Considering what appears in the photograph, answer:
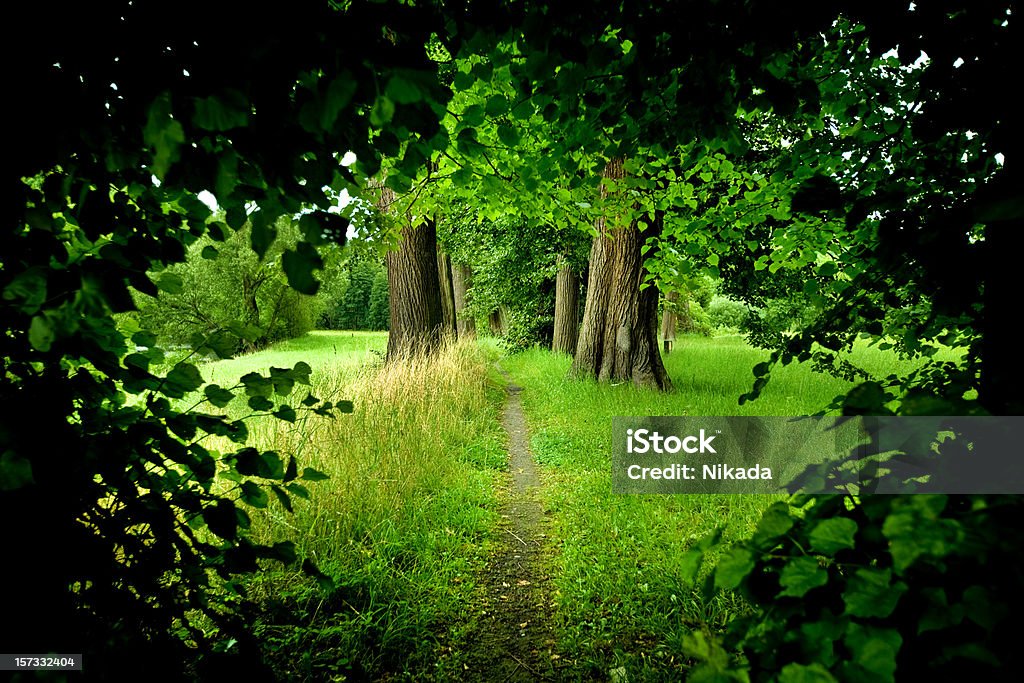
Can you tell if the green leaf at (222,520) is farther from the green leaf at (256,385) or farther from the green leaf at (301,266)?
the green leaf at (301,266)

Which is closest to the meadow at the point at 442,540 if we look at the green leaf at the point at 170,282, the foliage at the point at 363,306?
the green leaf at the point at 170,282

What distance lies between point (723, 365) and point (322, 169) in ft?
37.0

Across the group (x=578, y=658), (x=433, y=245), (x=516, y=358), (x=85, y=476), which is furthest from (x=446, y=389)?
(x=516, y=358)

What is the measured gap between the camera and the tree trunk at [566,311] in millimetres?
12359

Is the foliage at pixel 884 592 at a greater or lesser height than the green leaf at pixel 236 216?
lesser

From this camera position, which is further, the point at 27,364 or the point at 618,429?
the point at 618,429

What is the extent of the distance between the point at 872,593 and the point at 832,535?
97 mm

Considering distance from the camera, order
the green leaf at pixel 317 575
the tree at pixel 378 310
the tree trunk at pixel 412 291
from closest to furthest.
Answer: the green leaf at pixel 317 575 < the tree trunk at pixel 412 291 < the tree at pixel 378 310

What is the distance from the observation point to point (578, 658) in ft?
8.40

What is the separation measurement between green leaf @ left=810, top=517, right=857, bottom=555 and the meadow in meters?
0.36

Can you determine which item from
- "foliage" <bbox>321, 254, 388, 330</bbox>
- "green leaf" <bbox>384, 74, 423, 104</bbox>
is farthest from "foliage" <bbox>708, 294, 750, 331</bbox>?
"foliage" <bbox>321, 254, 388, 330</bbox>

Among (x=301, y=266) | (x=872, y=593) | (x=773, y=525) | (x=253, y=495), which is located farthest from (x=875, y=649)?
(x=253, y=495)

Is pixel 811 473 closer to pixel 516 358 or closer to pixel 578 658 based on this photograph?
pixel 578 658

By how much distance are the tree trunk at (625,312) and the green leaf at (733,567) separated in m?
7.00
